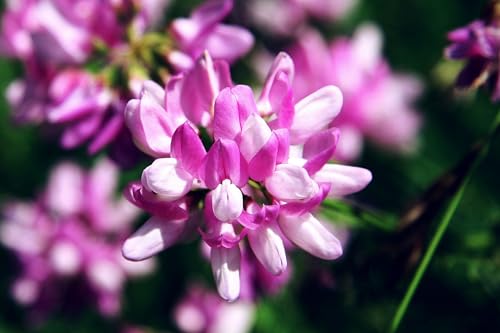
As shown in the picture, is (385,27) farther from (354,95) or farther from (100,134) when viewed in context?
(100,134)

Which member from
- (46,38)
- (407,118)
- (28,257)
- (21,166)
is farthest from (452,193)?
(21,166)

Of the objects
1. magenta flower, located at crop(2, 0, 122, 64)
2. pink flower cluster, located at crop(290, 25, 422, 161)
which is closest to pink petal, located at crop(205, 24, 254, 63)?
magenta flower, located at crop(2, 0, 122, 64)

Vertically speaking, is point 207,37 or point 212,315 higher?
point 207,37

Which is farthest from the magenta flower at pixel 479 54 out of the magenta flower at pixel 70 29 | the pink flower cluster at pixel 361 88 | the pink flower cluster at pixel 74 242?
the pink flower cluster at pixel 74 242

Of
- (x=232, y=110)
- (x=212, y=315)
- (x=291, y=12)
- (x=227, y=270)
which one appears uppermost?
(x=232, y=110)

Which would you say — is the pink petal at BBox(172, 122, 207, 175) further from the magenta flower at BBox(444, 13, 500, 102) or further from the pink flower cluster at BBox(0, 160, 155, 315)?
the pink flower cluster at BBox(0, 160, 155, 315)

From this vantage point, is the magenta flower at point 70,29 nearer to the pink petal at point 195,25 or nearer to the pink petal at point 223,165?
the pink petal at point 195,25

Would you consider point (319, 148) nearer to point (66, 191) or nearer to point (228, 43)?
point (228, 43)

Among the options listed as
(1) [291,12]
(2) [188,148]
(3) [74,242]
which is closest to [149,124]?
(2) [188,148]
